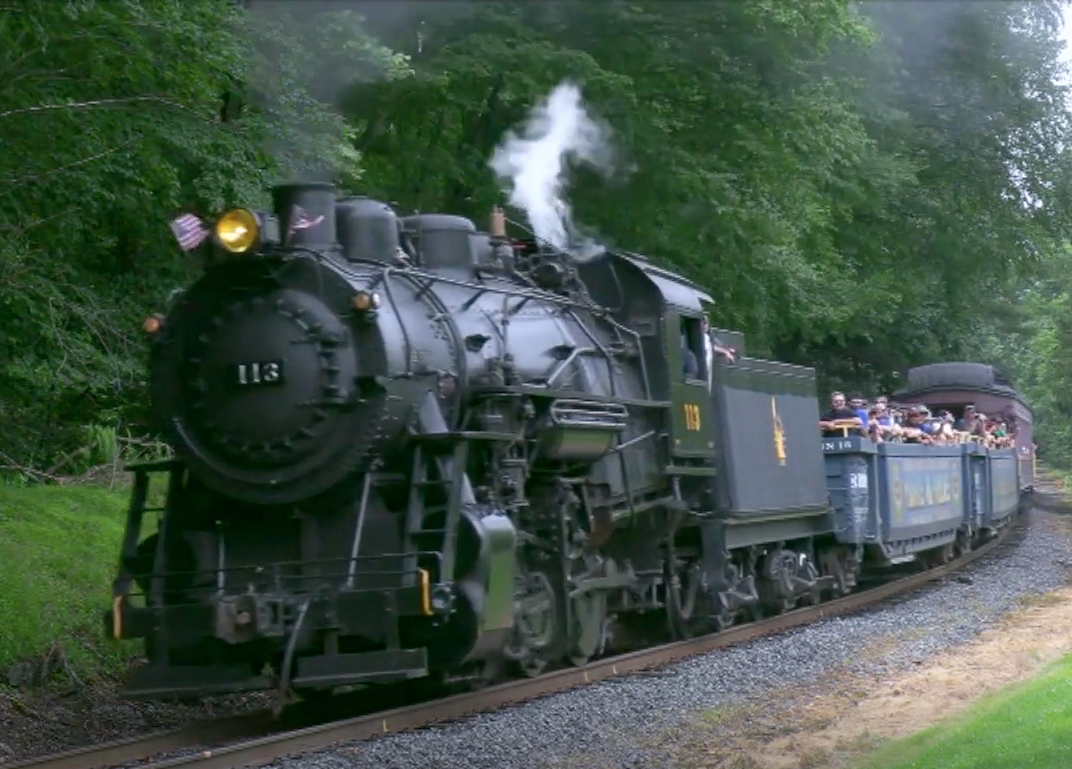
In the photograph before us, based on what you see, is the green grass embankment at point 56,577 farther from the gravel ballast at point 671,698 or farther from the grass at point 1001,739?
the grass at point 1001,739

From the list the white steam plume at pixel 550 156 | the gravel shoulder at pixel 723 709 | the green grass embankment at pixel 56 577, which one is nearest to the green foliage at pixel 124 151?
the green grass embankment at pixel 56 577

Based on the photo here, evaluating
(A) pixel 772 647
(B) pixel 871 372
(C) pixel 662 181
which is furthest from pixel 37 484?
(B) pixel 871 372

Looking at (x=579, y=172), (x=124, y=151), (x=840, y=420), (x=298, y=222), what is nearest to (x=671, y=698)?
(x=298, y=222)

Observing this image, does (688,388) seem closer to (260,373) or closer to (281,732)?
(260,373)

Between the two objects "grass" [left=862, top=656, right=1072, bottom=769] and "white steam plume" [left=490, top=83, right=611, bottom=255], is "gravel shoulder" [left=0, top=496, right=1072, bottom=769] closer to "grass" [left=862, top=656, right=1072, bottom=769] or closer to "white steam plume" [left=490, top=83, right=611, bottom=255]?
"grass" [left=862, top=656, right=1072, bottom=769]

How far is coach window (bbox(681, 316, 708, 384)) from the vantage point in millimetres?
13898

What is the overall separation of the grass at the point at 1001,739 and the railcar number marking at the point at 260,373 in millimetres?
4190

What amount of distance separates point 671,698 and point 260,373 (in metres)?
3.57

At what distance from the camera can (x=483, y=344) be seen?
1056cm

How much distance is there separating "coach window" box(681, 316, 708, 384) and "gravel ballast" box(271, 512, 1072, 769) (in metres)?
2.46

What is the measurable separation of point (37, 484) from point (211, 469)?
18.1ft

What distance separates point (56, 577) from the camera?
40.9 ft

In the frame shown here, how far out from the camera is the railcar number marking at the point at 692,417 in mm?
13445

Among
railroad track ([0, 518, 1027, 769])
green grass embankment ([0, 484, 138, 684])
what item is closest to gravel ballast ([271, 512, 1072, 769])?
railroad track ([0, 518, 1027, 769])
